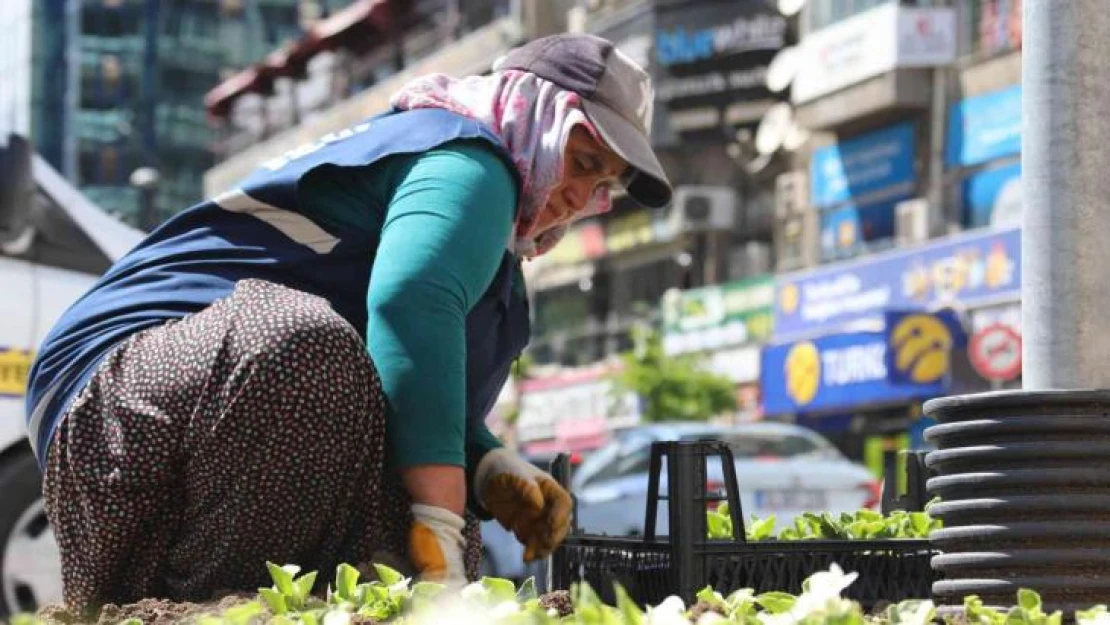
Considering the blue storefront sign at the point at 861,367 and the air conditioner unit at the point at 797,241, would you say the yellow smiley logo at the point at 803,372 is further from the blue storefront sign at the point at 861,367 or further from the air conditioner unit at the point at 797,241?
the air conditioner unit at the point at 797,241

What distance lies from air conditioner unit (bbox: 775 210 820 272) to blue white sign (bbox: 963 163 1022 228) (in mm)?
4982

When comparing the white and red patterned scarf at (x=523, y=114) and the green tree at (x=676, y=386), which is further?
the green tree at (x=676, y=386)

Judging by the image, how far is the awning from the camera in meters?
62.8

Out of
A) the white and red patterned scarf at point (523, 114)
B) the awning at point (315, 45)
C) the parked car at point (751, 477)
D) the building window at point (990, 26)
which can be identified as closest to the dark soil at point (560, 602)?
the white and red patterned scarf at point (523, 114)

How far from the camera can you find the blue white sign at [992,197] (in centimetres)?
3372

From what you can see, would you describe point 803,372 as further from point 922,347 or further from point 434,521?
point 434,521

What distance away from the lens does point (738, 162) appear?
1761 inches

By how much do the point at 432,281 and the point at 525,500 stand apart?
55 cm

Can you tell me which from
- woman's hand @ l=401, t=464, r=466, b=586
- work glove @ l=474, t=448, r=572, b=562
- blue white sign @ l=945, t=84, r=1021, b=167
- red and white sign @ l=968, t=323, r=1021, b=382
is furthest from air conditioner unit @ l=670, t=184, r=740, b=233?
woman's hand @ l=401, t=464, r=466, b=586

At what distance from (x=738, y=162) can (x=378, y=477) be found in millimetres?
41741

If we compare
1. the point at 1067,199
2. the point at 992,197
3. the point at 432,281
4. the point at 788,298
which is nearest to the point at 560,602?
the point at 432,281

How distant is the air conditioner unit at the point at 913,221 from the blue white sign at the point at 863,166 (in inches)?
30.7

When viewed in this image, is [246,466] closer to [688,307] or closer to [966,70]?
[966,70]

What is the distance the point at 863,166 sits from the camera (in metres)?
38.9
